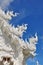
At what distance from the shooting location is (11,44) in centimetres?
910

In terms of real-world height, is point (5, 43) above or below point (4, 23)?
below

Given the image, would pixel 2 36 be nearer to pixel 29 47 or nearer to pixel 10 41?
pixel 10 41

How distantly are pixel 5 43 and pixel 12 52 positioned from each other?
0.44 meters

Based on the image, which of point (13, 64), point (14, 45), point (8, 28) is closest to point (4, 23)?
point (8, 28)

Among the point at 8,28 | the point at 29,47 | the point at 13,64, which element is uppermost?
the point at 8,28

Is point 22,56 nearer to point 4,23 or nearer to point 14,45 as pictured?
point 14,45

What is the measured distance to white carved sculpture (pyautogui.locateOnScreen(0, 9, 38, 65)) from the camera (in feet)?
29.1

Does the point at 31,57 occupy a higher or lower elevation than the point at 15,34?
lower

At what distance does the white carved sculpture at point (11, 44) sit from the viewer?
8883 millimetres

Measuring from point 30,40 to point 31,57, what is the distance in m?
0.85

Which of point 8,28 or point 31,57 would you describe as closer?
point 8,28

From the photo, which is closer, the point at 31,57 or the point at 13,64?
the point at 13,64

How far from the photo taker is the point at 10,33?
9.02 m

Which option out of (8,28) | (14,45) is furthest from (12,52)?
(8,28)
